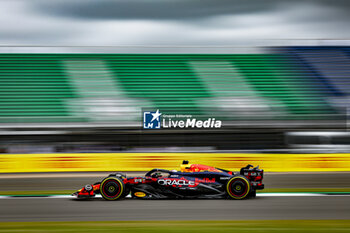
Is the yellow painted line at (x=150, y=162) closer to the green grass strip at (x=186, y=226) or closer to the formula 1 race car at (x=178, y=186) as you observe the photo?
the formula 1 race car at (x=178, y=186)

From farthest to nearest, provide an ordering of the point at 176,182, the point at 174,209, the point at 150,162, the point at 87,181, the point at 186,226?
the point at 150,162 < the point at 87,181 < the point at 176,182 < the point at 174,209 < the point at 186,226

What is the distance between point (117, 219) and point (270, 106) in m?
14.8

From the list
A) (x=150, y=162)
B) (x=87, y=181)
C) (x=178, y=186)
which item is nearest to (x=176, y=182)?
(x=178, y=186)

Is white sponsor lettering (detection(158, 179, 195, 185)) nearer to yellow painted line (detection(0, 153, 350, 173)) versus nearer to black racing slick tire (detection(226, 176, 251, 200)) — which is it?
black racing slick tire (detection(226, 176, 251, 200))

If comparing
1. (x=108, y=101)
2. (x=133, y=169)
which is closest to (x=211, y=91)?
(x=108, y=101)

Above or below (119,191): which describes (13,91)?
above

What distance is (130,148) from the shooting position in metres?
17.8

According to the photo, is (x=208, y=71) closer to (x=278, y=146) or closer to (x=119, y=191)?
(x=278, y=146)

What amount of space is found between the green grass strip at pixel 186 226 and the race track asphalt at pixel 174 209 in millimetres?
306

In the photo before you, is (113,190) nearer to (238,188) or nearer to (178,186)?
(178,186)

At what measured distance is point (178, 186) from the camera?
25.2 ft

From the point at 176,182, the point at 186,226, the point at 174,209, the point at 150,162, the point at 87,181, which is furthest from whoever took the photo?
the point at 150,162

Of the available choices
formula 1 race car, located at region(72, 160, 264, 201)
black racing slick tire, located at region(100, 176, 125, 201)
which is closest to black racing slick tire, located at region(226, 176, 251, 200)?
formula 1 race car, located at region(72, 160, 264, 201)

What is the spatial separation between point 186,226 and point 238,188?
2224 mm
